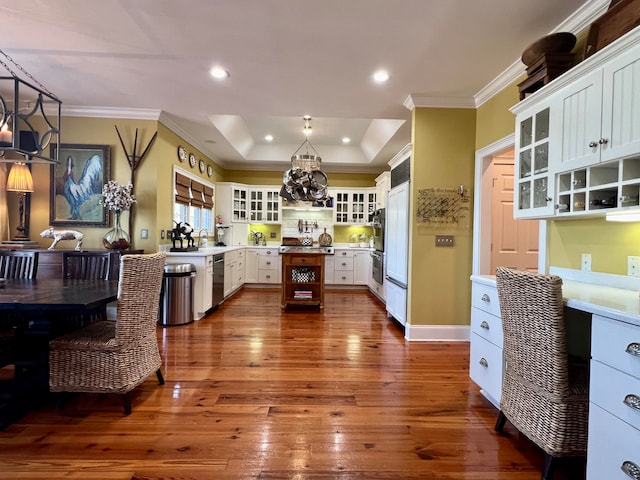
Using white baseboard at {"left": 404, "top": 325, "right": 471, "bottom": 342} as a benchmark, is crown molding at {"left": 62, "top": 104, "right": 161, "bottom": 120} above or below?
above

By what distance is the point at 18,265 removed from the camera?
9.48 ft

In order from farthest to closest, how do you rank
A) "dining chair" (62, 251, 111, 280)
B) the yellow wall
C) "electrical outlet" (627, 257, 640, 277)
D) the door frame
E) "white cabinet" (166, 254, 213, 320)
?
"white cabinet" (166, 254, 213, 320) < the yellow wall < the door frame < "dining chair" (62, 251, 111, 280) < "electrical outlet" (627, 257, 640, 277)

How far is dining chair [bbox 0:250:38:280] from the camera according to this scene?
288cm

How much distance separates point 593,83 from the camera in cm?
166

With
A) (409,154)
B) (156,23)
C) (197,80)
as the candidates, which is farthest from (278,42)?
(409,154)

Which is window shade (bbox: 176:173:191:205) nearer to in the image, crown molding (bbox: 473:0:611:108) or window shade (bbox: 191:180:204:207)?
window shade (bbox: 191:180:204:207)

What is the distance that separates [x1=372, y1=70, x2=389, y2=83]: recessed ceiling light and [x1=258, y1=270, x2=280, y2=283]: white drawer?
15.2 feet

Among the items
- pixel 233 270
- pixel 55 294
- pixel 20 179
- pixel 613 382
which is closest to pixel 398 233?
pixel 613 382

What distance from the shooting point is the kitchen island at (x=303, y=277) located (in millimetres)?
4895

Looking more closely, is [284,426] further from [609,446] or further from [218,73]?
[218,73]

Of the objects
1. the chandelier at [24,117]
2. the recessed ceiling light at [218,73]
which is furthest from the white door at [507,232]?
the chandelier at [24,117]

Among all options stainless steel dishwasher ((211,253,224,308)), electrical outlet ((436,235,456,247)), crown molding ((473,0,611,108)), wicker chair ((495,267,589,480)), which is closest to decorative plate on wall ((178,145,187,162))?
stainless steel dishwasher ((211,253,224,308))

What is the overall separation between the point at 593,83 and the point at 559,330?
1343 millimetres

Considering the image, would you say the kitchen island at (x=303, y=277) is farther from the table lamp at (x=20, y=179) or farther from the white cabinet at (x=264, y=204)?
the table lamp at (x=20, y=179)
